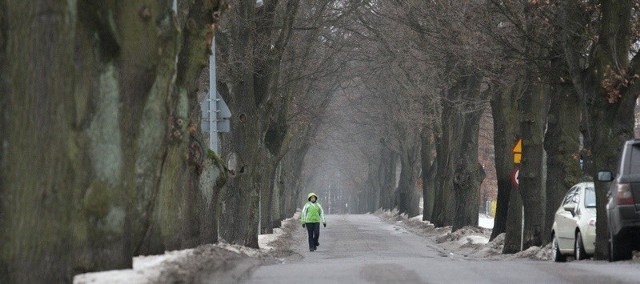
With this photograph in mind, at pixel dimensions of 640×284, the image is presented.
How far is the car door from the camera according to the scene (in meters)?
→ 23.6

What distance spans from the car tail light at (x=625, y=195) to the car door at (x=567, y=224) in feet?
10.6

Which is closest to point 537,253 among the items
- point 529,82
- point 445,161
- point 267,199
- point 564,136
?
point 564,136

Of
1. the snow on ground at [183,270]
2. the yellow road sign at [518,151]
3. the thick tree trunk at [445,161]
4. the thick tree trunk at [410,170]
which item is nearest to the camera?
the snow on ground at [183,270]

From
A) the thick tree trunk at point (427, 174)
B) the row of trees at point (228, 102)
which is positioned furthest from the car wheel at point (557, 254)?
the thick tree trunk at point (427, 174)

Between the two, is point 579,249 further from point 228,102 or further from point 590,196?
point 228,102

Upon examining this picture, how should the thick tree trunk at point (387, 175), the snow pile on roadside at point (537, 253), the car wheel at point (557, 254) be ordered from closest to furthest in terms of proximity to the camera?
the car wheel at point (557, 254) → the snow pile on roadside at point (537, 253) → the thick tree trunk at point (387, 175)

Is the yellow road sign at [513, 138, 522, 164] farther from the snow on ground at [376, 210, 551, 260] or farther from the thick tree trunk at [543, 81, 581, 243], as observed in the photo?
the thick tree trunk at [543, 81, 581, 243]

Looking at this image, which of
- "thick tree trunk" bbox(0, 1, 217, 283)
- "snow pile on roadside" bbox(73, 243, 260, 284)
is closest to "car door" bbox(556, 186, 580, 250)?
"snow pile on roadside" bbox(73, 243, 260, 284)

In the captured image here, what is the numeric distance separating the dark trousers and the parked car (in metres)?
13.5

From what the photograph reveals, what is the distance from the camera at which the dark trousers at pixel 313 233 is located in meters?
37.6

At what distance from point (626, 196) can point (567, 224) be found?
143 inches

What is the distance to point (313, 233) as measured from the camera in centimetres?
3788

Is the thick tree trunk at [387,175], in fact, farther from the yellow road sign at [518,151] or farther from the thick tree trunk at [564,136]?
the thick tree trunk at [564,136]

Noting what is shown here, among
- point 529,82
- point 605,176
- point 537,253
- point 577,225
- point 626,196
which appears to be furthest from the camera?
point 529,82
